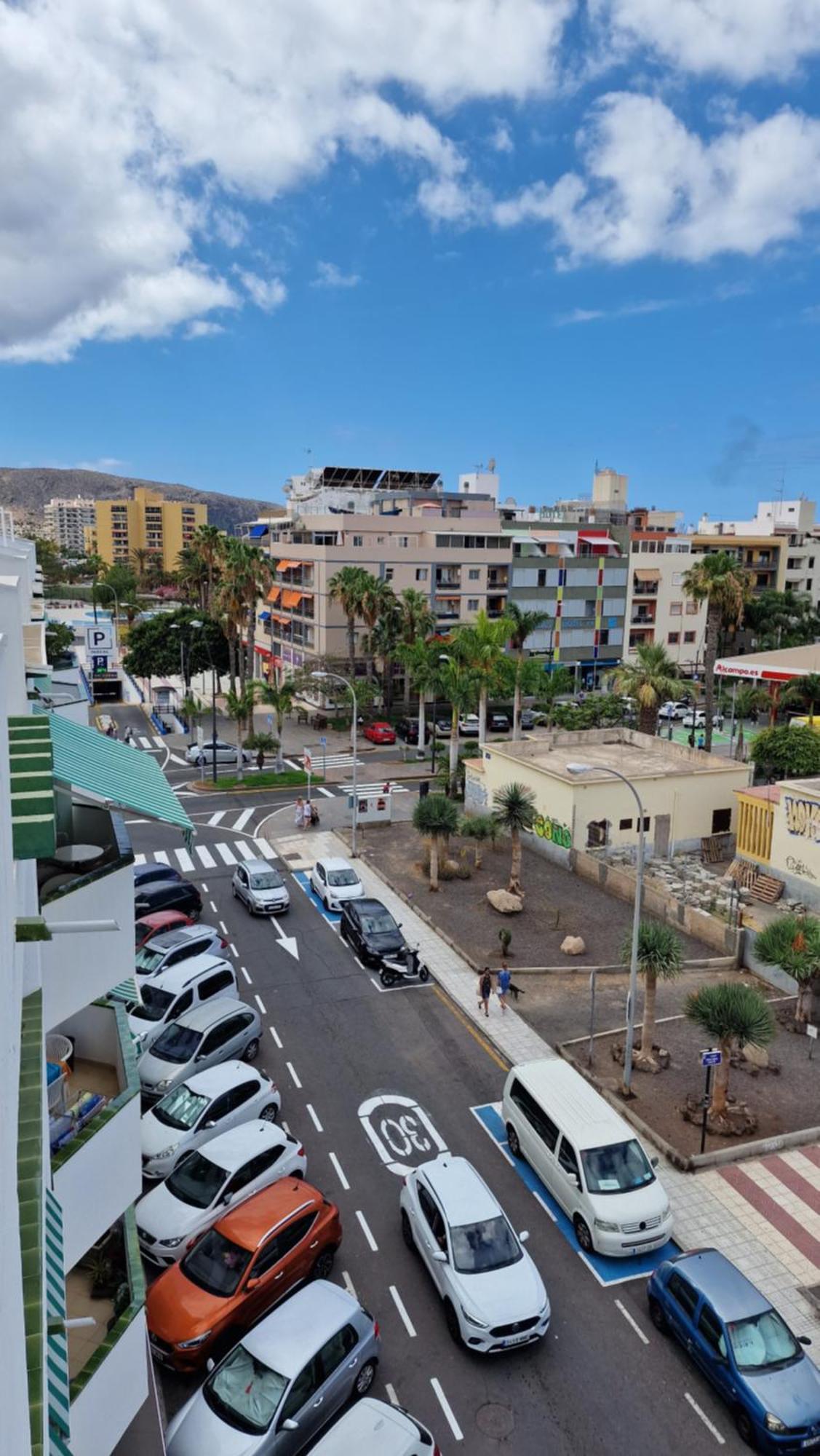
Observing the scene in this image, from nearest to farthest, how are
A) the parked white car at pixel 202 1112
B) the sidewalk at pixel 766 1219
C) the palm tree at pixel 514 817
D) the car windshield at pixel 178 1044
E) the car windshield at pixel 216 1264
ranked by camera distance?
1. the car windshield at pixel 216 1264
2. the sidewalk at pixel 766 1219
3. the parked white car at pixel 202 1112
4. the car windshield at pixel 178 1044
5. the palm tree at pixel 514 817

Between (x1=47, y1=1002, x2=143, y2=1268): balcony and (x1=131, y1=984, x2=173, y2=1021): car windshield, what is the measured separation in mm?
7539

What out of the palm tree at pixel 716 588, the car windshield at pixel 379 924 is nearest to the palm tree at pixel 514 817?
the car windshield at pixel 379 924

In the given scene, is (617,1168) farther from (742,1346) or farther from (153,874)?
(153,874)

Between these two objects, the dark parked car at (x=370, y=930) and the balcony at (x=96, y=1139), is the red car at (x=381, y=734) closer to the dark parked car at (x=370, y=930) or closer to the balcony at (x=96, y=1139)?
the dark parked car at (x=370, y=930)

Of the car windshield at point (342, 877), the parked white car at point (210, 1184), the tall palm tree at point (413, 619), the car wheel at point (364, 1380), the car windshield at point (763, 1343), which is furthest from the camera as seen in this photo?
the tall palm tree at point (413, 619)

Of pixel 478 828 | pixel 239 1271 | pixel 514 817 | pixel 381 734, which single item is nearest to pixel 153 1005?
pixel 239 1271

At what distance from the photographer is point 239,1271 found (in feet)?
42.2

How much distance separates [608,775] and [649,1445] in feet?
79.8

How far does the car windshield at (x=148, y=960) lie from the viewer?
22.6 m

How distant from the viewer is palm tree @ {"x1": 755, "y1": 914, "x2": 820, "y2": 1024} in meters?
20.6

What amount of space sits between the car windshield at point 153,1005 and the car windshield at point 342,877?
9797mm

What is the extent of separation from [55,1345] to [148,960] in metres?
17.0

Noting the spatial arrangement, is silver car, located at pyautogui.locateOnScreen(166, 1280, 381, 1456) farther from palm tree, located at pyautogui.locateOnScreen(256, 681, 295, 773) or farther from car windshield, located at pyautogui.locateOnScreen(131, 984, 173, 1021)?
palm tree, located at pyautogui.locateOnScreen(256, 681, 295, 773)

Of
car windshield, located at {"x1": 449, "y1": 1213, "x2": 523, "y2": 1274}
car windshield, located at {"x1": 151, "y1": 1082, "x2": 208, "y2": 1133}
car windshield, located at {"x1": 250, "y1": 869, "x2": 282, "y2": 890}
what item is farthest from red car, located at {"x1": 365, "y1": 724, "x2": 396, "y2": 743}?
car windshield, located at {"x1": 449, "y1": 1213, "x2": 523, "y2": 1274}
